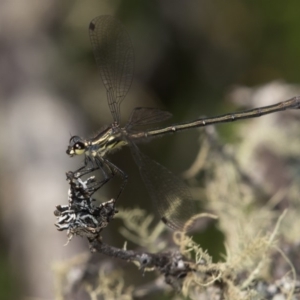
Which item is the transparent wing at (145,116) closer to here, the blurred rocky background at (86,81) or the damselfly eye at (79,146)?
the damselfly eye at (79,146)

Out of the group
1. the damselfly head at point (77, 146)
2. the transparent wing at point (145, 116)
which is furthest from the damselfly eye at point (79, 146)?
the transparent wing at point (145, 116)

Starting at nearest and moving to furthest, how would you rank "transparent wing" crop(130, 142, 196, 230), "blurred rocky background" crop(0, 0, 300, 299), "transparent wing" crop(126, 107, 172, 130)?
"transparent wing" crop(130, 142, 196, 230)
"transparent wing" crop(126, 107, 172, 130)
"blurred rocky background" crop(0, 0, 300, 299)

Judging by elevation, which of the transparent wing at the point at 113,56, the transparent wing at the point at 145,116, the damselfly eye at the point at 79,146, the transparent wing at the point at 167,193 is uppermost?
the transparent wing at the point at 113,56

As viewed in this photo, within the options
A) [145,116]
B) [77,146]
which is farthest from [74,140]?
[145,116]

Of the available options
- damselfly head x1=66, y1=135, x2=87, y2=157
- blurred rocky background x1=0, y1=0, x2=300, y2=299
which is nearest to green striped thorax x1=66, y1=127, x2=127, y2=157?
damselfly head x1=66, y1=135, x2=87, y2=157

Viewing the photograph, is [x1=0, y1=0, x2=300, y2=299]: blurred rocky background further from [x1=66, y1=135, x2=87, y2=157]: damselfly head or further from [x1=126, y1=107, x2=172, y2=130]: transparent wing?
[x1=66, y1=135, x2=87, y2=157]: damselfly head

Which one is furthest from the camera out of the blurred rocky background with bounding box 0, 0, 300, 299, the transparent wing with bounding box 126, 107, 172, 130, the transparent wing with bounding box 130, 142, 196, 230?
the blurred rocky background with bounding box 0, 0, 300, 299

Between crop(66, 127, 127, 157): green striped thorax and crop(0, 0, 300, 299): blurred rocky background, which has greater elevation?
crop(0, 0, 300, 299): blurred rocky background
